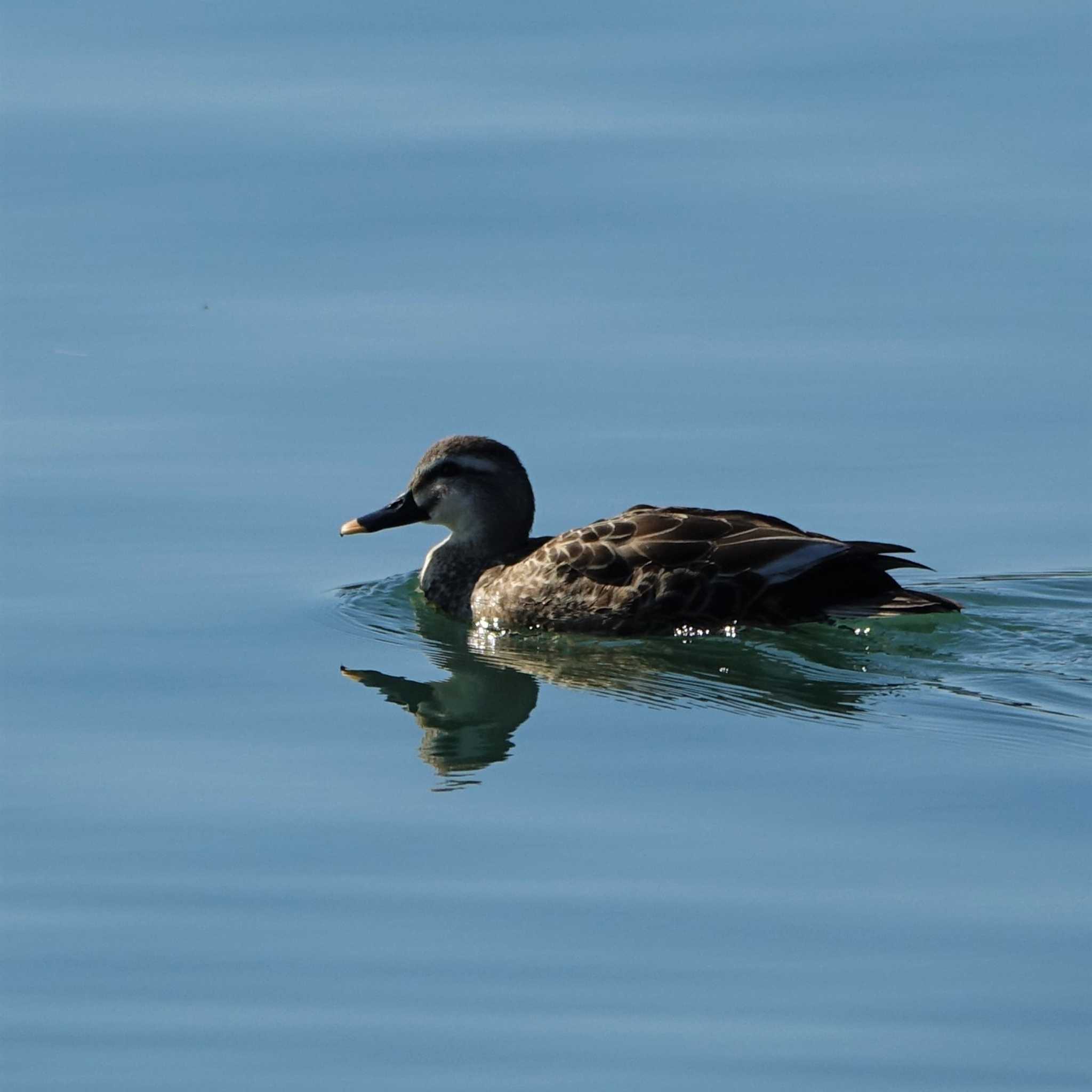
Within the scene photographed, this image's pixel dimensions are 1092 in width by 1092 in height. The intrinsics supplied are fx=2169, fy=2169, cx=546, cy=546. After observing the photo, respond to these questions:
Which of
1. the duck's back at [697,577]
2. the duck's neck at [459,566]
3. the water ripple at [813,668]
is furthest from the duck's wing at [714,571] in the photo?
the duck's neck at [459,566]

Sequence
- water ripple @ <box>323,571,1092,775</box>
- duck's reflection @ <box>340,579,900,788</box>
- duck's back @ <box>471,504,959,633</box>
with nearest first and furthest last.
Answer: water ripple @ <box>323,571,1092,775</box> < duck's reflection @ <box>340,579,900,788</box> < duck's back @ <box>471,504,959,633</box>

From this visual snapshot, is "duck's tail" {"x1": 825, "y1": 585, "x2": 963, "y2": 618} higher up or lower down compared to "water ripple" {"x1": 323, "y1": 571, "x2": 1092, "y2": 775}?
higher up

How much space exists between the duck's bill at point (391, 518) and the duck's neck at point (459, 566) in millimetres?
240

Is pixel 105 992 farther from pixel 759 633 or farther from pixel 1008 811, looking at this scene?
pixel 759 633

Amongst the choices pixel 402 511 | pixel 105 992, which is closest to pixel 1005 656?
pixel 402 511

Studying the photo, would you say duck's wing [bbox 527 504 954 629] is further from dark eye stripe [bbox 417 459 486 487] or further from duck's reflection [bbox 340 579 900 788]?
dark eye stripe [bbox 417 459 486 487]

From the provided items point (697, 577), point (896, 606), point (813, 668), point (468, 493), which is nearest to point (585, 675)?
point (697, 577)

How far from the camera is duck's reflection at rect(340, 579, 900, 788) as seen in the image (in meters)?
9.88

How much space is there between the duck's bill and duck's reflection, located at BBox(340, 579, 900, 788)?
331 mm

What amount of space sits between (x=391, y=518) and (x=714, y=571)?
197cm

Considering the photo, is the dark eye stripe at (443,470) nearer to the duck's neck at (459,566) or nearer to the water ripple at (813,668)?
the duck's neck at (459,566)

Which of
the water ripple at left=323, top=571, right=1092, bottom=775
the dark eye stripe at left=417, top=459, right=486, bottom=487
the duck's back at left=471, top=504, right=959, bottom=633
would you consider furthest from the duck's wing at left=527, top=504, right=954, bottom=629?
the dark eye stripe at left=417, top=459, right=486, bottom=487

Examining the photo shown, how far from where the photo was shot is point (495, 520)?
1234cm

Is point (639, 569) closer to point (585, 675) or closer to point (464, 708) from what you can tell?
point (585, 675)
